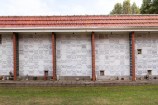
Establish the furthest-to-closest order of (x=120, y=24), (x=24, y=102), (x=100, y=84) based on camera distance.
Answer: (x=120, y=24), (x=100, y=84), (x=24, y=102)

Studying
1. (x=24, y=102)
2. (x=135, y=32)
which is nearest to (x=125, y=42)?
(x=135, y=32)

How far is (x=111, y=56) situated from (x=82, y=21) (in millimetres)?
2807

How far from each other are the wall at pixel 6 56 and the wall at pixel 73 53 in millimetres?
2923

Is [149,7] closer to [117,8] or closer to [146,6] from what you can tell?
[146,6]

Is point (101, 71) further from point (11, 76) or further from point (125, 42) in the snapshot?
point (11, 76)

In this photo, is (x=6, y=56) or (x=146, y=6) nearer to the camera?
(x=6, y=56)

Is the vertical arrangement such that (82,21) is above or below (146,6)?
below

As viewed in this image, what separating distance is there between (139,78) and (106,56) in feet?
7.97

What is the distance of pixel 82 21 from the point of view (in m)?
17.6

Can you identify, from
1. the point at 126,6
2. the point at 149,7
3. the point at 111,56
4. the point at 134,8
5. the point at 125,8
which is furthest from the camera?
the point at 134,8

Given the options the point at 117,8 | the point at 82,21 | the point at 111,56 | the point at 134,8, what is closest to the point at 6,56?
the point at 82,21

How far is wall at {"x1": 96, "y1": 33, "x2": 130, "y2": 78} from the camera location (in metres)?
17.7

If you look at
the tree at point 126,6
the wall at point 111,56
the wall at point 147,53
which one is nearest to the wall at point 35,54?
the wall at point 111,56

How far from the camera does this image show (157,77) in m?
17.8
